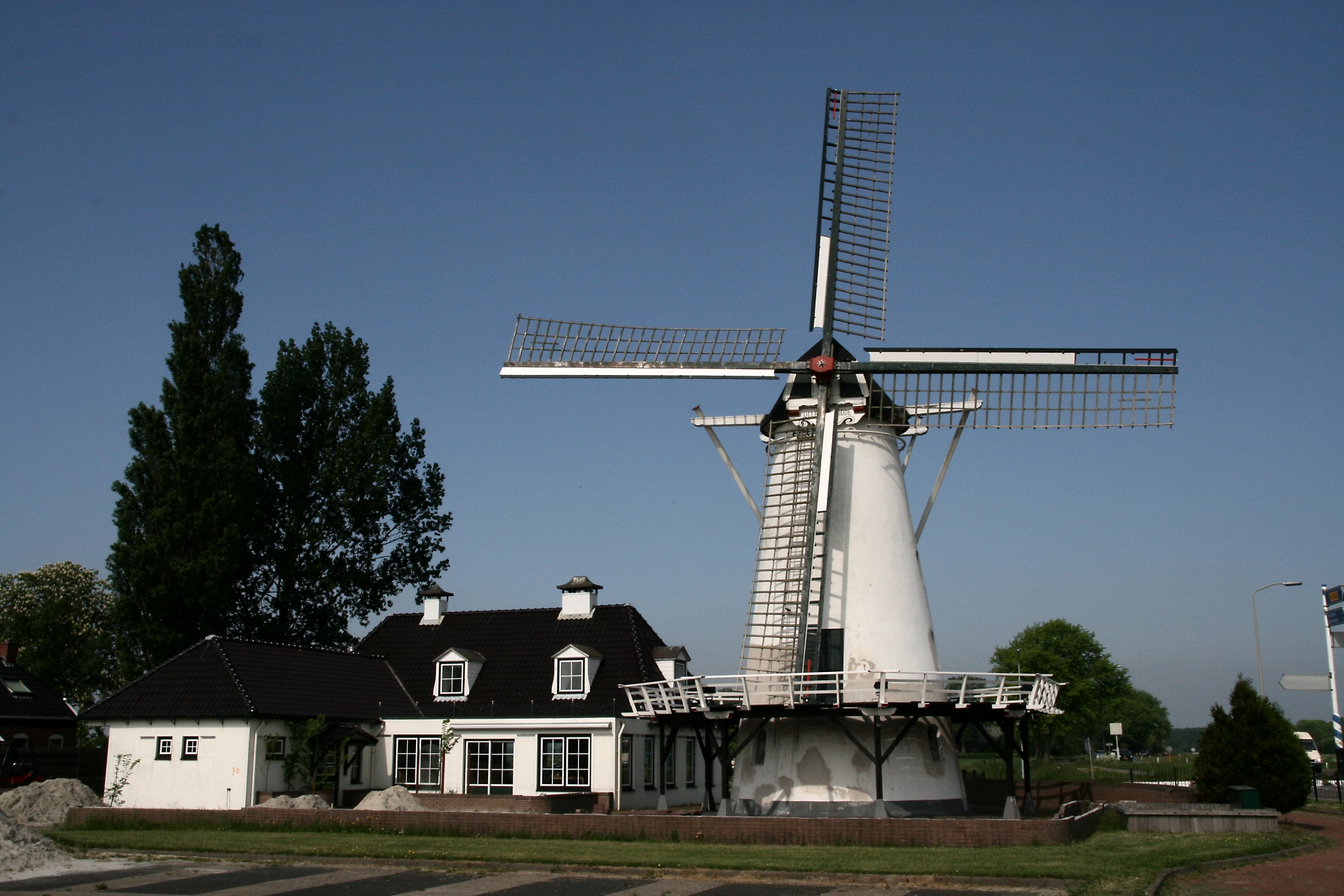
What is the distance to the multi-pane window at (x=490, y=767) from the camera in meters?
28.2

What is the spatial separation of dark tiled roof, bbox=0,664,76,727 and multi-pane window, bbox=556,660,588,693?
1865 cm

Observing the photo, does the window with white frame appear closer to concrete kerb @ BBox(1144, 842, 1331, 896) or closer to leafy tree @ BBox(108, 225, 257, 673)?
leafy tree @ BBox(108, 225, 257, 673)

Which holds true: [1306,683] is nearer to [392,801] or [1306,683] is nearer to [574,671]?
[574,671]

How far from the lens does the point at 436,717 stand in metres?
29.1

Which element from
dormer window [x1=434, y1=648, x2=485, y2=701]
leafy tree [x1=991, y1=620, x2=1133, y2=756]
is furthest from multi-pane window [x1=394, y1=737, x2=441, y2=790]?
leafy tree [x1=991, y1=620, x2=1133, y2=756]

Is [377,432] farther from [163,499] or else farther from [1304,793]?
[1304,793]

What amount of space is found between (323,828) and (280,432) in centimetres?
1965

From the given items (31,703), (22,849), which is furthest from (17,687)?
(22,849)

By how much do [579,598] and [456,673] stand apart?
3.89 meters

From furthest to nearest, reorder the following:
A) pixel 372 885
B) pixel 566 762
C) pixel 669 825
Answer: pixel 566 762 → pixel 669 825 → pixel 372 885

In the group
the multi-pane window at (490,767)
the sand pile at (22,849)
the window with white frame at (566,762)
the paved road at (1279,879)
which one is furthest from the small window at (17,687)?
the paved road at (1279,879)

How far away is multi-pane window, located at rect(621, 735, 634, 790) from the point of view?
27.4 m

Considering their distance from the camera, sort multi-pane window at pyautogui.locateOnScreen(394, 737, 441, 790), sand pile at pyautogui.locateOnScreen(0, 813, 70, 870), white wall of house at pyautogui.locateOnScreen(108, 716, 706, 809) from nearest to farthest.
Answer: sand pile at pyautogui.locateOnScreen(0, 813, 70, 870) < white wall of house at pyautogui.locateOnScreen(108, 716, 706, 809) < multi-pane window at pyautogui.locateOnScreen(394, 737, 441, 790)

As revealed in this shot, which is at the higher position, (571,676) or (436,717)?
(571,676)
